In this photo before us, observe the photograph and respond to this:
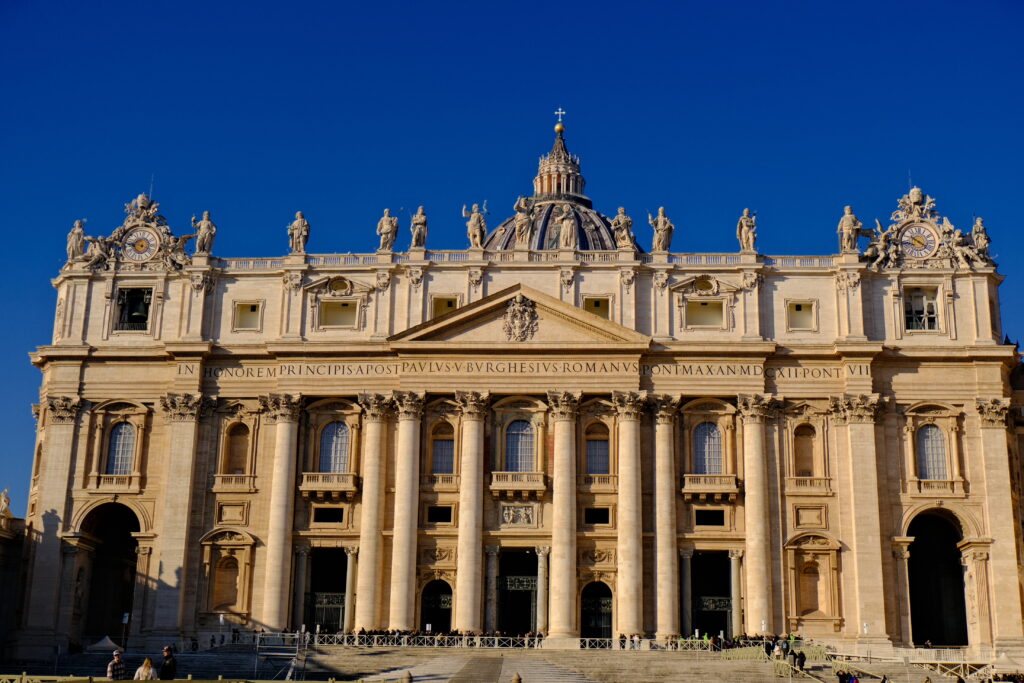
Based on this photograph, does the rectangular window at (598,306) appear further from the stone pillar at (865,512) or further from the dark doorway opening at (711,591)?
the dark doorway opening at (711,591)

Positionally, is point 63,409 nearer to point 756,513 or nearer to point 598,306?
point 598,306

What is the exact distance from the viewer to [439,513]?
204 feet

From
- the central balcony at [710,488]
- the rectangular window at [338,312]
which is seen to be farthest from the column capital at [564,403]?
the rectangular window at [338,312]

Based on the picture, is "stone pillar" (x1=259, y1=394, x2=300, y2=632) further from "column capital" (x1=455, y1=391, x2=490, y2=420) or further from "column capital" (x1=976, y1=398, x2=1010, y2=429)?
"column capital" (x1=976, y1=398, x2=1010, y2=429)

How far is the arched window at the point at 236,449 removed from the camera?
64000mm

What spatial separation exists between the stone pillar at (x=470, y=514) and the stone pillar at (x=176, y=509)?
41.3 ft

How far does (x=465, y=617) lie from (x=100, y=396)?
68.6ft

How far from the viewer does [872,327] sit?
208 ft

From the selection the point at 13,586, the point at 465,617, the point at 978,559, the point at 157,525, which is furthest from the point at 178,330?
the point at 978,559

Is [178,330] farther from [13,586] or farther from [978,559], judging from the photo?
[978,559]

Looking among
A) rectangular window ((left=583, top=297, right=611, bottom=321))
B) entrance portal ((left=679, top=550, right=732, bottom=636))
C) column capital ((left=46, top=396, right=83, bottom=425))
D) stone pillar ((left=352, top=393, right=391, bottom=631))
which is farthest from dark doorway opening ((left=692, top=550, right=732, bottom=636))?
column capital ((left=46, top=396, right=83, bottom=425))

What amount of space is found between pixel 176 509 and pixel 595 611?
19889 mm

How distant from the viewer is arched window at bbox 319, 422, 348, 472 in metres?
63.5

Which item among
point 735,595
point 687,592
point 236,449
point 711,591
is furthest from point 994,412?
point 236,449
